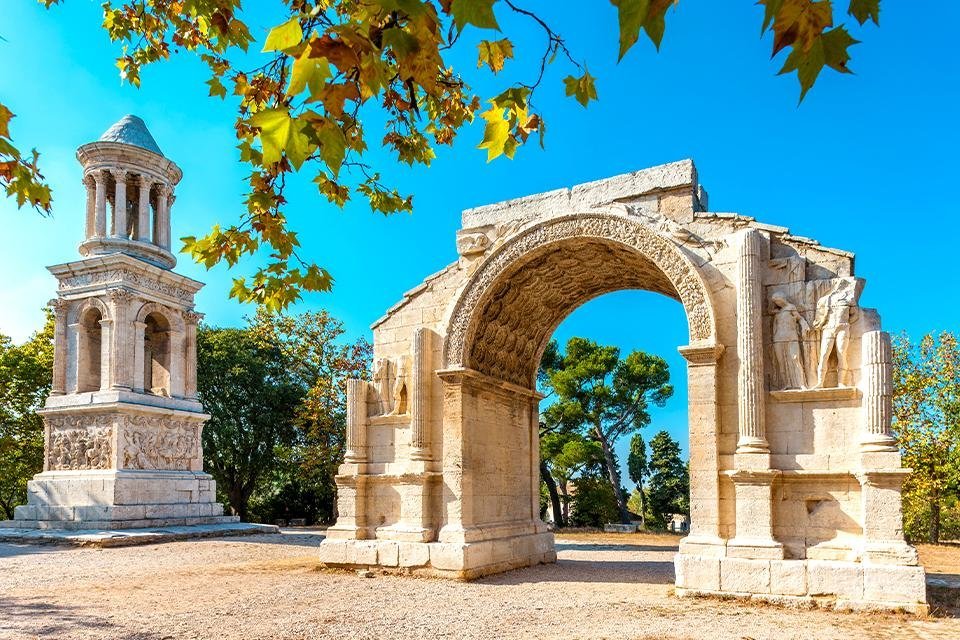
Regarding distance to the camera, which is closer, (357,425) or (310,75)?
(310,75)

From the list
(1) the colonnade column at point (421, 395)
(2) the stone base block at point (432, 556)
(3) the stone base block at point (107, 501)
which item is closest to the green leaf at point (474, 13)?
(2) the stone base block at point (432, 556)

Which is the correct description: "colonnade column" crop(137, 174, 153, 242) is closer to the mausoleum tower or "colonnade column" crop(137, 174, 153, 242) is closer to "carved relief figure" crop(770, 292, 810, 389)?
the mausoleum tower

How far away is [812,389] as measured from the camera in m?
8.88

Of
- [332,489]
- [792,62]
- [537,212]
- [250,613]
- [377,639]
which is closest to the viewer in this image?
[792,62]

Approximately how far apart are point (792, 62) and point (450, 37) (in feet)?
5.53

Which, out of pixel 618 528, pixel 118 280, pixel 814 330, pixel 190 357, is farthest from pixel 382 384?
pixel 618 528

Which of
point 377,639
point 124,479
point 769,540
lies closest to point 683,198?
point 769,540

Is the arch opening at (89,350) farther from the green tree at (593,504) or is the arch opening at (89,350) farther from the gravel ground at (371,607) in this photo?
the green tree at (593,504)

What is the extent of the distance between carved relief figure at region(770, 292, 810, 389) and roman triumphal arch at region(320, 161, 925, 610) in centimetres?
2

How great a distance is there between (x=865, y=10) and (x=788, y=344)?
23.2 feet

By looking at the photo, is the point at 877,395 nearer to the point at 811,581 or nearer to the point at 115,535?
the point at 811,581

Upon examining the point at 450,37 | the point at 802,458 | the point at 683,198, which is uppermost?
the point at 683,198

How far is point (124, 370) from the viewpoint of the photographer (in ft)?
60.1

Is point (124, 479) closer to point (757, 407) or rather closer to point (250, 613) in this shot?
point (250, 613)
